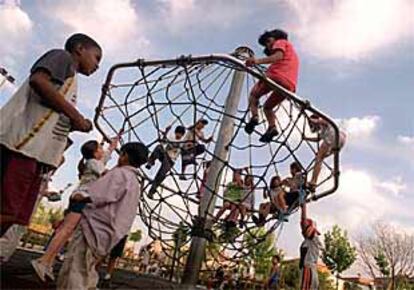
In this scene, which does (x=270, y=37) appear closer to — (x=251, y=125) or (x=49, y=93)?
(x=251, y=125)

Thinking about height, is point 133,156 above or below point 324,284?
below

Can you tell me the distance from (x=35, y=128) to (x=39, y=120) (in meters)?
0.04

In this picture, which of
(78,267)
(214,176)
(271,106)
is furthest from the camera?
(271,106)

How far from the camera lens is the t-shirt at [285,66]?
4891 millimetres

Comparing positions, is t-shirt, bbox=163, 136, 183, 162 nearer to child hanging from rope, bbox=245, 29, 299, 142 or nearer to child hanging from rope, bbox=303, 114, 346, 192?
child hanging from rope, bbox=245, 29, 299, 142

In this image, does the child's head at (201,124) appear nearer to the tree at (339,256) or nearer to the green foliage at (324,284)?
the green foliage at (324,284)

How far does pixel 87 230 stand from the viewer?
2.76 meters

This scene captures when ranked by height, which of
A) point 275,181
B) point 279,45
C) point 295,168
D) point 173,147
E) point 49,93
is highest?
point 279,45

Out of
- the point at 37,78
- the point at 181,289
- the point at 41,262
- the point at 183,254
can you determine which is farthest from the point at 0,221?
the point at 183,254

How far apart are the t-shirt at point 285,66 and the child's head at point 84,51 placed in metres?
2.48

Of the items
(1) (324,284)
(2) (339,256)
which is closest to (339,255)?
(2) (339,256)

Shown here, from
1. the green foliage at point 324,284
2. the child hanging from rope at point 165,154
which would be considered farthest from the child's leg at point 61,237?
the green foliage at point 324,284

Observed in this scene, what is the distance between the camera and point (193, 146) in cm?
580

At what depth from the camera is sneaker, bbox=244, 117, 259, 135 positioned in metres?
4.91
